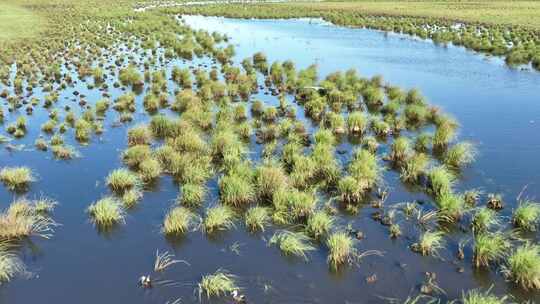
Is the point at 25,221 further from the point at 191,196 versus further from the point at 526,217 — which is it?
the point at 526,217

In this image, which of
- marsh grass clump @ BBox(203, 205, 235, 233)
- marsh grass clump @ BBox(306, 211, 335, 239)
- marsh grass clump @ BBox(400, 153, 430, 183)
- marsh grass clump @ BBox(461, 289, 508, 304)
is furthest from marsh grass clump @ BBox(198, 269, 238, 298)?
marsh grass clump @ BBox(400, 153, 430, 183)

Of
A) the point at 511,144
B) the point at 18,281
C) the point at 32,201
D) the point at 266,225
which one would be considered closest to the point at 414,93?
the point at 511,144

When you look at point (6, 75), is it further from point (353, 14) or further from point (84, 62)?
point (353, 14)

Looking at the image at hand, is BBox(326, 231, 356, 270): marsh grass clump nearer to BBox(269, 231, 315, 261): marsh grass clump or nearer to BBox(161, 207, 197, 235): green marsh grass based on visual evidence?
BBox(269, 231, 315, 261): marsh grass clump

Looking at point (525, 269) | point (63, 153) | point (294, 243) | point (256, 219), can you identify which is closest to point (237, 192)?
point (256, 219)

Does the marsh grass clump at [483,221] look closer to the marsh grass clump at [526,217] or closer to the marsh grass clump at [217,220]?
the marsh grass clump at [526,217]
